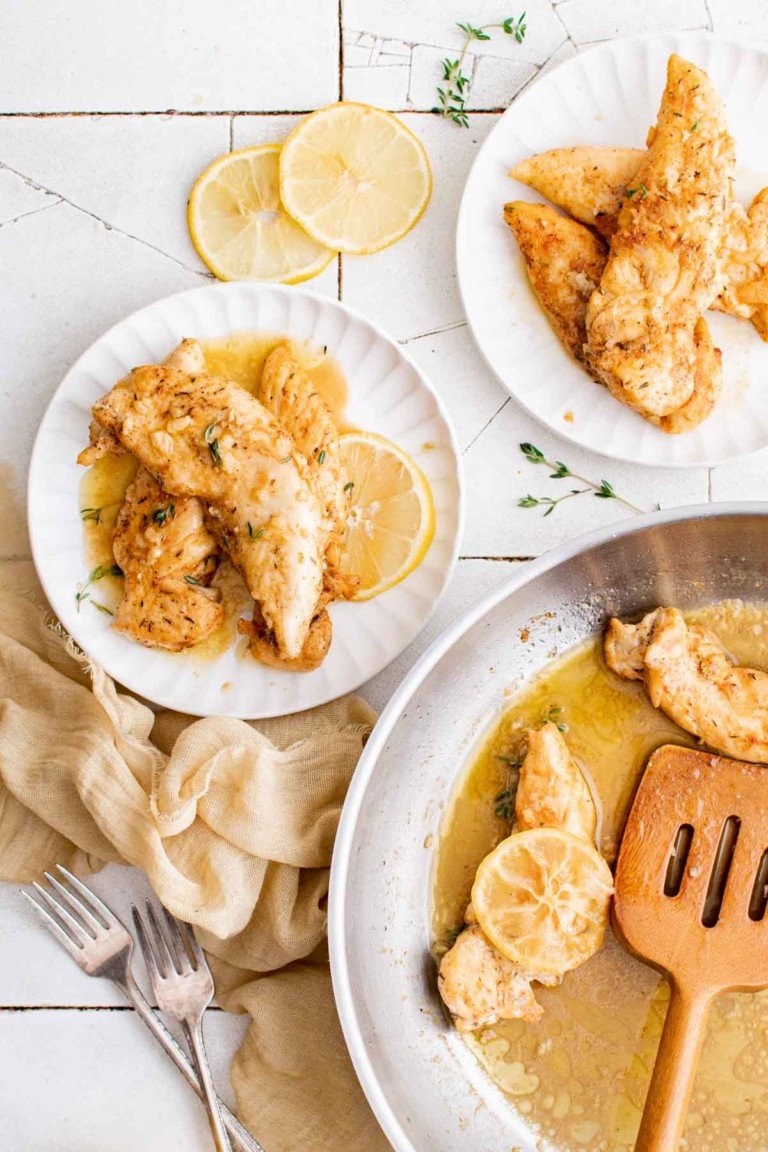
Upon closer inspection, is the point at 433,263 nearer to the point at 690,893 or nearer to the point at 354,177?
the point at 354,177

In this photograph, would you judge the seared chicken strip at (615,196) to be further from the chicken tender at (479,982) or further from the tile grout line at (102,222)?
the chicken tender at (479,982)

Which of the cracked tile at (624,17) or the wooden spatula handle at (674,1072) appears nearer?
the wooden spatula handle at (674,1072)

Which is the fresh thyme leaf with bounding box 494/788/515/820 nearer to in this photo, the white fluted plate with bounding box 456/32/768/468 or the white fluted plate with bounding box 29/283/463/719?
the white fluted plate with bounding box 29/283/463/719

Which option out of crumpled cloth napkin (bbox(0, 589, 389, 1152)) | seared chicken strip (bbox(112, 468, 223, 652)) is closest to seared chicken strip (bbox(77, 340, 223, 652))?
seared chicken strip (bbox(112, 468, 223, 652))

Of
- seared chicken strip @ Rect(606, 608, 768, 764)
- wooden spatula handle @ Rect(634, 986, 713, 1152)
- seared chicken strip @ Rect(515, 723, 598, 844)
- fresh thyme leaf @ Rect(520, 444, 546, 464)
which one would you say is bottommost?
wooden spatula handle @ Rect(634, 986, 713, 1152)

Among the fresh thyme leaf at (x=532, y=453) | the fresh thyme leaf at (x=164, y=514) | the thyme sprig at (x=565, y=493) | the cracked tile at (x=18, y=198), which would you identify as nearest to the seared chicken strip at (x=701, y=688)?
the thyme sprig at (x=565, y=493)

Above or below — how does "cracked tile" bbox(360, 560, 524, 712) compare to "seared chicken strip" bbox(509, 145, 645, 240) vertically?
below

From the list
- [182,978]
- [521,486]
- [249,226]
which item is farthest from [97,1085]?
[249,226]
